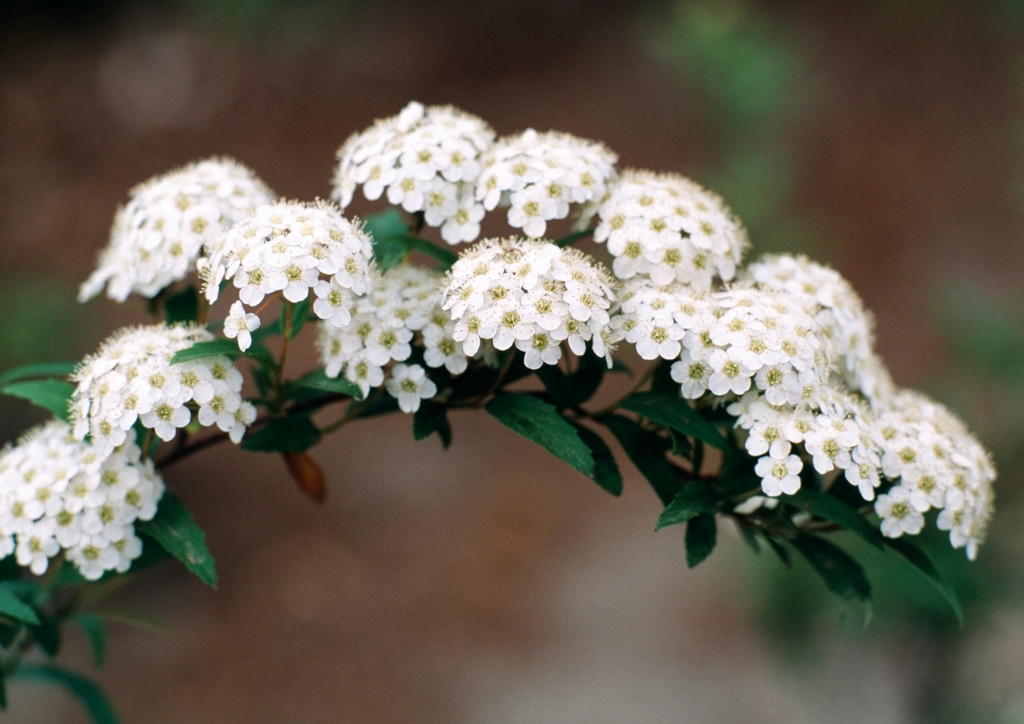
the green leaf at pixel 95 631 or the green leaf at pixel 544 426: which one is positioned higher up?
the green leaf at pixel 544 426

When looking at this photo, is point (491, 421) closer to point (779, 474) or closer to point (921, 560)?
point (921, 560)

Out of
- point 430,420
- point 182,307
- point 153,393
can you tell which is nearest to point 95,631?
point 182,307

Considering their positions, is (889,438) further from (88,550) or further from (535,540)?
(535,540)

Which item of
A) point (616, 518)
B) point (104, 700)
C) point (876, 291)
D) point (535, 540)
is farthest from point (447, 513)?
point (104, 700)

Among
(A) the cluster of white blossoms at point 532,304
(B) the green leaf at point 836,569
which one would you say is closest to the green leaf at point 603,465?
(A) the cluster of white blossoms at point 532,304

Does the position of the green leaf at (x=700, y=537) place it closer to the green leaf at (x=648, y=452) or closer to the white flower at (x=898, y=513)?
the green leaf at (x=648, y=452)

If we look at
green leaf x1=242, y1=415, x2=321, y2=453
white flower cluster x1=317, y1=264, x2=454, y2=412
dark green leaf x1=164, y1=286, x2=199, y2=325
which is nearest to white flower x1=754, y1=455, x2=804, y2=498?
white flower cluster x1=317, y1=264, x2=454, y2=412

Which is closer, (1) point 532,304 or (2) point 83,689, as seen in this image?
(1) point 532,304
